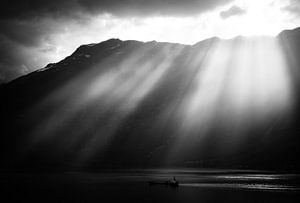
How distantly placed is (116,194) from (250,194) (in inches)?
1868

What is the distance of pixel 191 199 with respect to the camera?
382 ft

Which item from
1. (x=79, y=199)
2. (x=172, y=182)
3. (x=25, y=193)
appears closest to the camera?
(x=79, y=199)

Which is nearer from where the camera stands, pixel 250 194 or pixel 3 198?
pixel 3 198

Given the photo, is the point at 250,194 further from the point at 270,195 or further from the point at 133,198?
the point at 133,198

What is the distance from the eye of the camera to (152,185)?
16900 centimetres

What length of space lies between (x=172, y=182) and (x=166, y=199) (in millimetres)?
46879

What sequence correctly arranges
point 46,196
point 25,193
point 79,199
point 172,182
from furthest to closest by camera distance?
point 172,182, point 25,193, point 46,196, point 79,199

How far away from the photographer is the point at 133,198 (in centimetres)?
11806

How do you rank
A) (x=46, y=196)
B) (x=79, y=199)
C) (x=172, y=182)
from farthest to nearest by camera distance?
(x=172, y=182) < (x=46, y=196) < (x=79, y=199)

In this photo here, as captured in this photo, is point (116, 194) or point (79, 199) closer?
point (79, 199)

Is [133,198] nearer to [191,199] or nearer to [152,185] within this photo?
[191,199]

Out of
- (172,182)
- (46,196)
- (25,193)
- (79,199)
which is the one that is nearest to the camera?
(79,199)

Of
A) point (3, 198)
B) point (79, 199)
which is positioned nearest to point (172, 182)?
point (79, 199)

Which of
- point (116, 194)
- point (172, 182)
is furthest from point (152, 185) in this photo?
point (116, 194)
